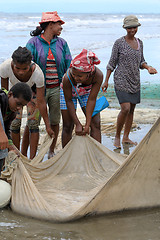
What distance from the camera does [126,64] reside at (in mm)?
5289

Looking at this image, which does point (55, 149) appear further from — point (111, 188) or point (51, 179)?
point (111, 188)

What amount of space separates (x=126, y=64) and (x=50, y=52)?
122 cm

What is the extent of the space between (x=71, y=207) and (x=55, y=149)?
2.03 metres

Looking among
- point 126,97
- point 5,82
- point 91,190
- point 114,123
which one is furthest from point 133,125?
point 91,190

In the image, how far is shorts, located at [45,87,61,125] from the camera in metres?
4.67

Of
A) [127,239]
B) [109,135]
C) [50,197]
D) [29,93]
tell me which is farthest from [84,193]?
[109,135]

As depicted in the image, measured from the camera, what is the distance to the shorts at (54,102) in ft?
15.3

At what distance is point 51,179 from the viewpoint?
3.88 metres

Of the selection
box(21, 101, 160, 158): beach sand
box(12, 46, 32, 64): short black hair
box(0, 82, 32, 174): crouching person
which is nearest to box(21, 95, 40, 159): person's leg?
box(12, 46, 32, 64): short black hair

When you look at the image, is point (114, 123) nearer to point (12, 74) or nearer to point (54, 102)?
point (54, 102)

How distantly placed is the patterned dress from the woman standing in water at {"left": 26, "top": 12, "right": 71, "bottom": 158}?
898mm

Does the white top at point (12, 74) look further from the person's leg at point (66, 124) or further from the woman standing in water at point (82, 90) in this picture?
the person's leg at point (66, 124)

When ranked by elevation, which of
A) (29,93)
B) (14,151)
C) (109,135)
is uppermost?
(29,93)

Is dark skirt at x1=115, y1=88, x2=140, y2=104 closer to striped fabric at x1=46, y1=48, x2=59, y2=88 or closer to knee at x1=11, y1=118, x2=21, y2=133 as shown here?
striped fabric at x1=46, y1=48, x2=59, y2=88
